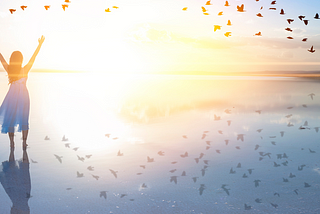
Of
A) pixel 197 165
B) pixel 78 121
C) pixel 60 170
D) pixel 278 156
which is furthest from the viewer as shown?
pixel 78 121

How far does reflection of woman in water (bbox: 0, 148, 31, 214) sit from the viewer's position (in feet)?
15.1

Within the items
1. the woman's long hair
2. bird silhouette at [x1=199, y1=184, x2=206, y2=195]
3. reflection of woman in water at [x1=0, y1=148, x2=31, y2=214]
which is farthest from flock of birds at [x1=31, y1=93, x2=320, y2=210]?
the woman's long hair

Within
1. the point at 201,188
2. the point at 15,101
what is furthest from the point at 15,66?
the point at 201,188

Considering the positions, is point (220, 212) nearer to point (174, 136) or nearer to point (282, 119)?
point (174, 136)

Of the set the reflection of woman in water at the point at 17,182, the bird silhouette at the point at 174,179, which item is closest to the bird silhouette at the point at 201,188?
the bird silhouette at the point at 174,179

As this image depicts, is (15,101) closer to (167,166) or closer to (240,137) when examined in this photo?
(167,166)

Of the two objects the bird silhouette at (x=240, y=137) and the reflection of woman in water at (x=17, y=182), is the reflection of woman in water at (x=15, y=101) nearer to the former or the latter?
the reflection of woman in water at (x=17, y=182)

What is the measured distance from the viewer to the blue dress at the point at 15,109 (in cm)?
791

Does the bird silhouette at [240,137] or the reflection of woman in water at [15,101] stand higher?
the reflection of woman in water at [15,101]

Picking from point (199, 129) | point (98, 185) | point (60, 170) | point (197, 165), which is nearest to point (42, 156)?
point (60, 170)

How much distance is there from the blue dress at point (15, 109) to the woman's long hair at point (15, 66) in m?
0.12

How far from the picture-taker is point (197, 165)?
21.8 feet

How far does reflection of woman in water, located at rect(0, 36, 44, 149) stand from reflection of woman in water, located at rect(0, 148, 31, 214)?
1.01m

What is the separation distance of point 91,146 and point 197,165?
326 centimetres
